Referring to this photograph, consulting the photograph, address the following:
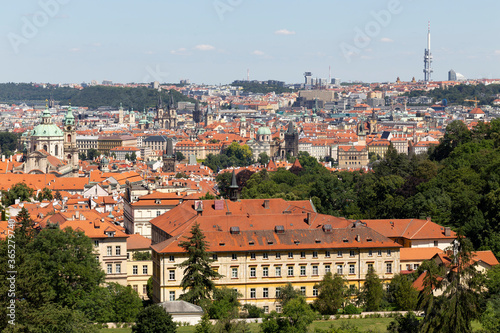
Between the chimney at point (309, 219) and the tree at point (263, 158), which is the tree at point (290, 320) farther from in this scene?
the tree at point (263, 158)

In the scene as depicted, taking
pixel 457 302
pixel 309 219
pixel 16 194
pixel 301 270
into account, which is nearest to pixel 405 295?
pixel 301 270

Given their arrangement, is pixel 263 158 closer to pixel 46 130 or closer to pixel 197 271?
A: pixel 46 130

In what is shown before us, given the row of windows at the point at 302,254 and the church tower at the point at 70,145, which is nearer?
the row of windows at the point at 302,254

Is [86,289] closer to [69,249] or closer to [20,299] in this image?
[69,249]

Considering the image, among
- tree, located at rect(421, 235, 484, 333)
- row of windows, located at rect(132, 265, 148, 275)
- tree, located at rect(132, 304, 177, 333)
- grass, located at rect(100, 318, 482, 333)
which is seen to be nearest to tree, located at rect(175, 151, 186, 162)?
row of windows, located at rect(132, 265, 148, 275)

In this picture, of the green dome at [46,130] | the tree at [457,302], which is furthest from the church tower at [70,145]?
the tree at [457,302]
